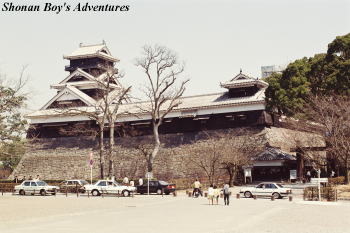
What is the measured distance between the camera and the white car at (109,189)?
35312mm

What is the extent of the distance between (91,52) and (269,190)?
4404 cm

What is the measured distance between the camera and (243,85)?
51438 mm

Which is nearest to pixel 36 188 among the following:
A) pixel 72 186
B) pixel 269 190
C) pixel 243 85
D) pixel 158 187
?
pixel 72 186

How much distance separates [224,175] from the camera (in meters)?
46.8

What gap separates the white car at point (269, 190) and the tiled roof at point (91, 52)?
1626 inches

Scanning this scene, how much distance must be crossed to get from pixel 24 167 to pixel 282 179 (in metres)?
32.7

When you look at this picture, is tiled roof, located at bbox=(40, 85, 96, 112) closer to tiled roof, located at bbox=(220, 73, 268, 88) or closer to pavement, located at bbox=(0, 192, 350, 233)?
tiled roof, located at bbox=(220, 73, 268, 88)

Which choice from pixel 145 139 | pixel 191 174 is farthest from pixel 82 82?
pixel 191 174

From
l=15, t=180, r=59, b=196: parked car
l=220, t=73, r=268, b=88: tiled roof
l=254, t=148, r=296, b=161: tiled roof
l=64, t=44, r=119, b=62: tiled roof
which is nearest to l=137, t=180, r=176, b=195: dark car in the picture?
l=15, t=180, r=59, b=196: parked car

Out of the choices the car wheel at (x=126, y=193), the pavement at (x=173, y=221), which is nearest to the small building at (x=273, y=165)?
the car wheel at (x=126, y=193)

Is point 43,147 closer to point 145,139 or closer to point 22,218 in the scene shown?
point 145,139

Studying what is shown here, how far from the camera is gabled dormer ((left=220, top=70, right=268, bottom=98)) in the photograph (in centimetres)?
5100

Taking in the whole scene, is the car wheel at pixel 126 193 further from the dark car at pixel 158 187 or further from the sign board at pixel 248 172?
the sign board at pixel 248 172

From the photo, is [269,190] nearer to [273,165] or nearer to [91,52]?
[273,165]
